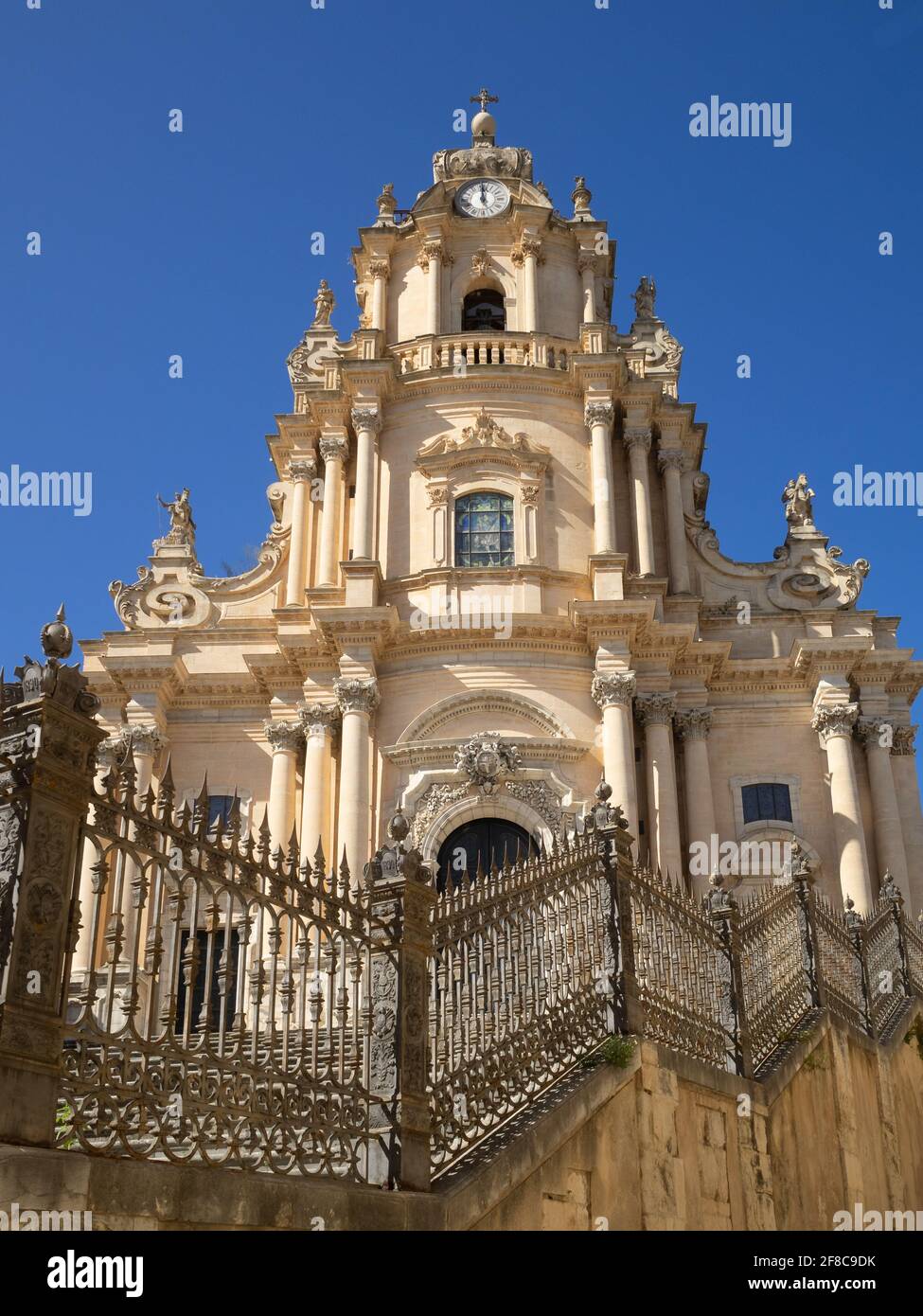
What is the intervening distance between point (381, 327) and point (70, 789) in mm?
24810

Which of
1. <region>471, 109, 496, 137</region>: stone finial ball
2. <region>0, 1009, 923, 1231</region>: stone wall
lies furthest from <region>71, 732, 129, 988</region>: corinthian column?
<region>471, 109, 496, 137</region>: stone finial ball

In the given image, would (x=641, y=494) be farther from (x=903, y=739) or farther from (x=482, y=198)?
(x=482, y=198)

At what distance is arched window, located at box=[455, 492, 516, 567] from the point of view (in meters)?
26.0

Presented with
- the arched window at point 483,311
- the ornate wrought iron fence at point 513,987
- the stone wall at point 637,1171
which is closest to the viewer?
the stone wall at point 637,1171

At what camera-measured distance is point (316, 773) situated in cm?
2419

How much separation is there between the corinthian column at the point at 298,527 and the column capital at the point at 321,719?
9.66 ft

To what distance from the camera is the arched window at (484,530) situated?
26.0 m

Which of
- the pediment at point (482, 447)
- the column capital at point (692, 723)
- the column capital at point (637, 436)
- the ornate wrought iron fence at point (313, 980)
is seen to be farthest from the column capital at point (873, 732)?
the ornate wrought iron fence at point (313, 980)

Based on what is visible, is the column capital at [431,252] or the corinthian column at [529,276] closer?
the corinthian column at [529,276]

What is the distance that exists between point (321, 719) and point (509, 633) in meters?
3.80

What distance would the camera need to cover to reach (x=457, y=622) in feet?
80.6

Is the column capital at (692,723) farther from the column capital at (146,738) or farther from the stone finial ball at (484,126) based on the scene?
the stone finial ball at (484,126)
